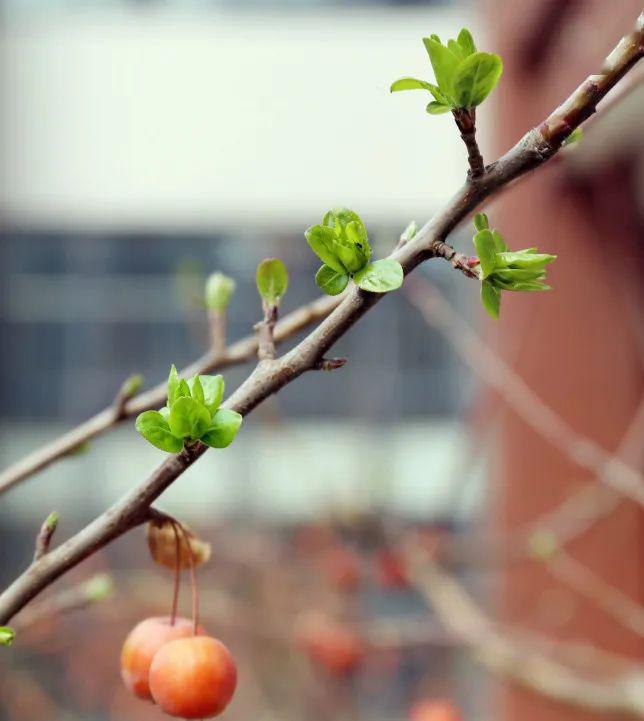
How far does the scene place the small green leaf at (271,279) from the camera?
0.35m

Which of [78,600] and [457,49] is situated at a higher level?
[457,49]

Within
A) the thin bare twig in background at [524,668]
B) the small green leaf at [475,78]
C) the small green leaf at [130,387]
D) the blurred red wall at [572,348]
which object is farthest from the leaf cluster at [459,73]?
the blurred red wall at [572,348]

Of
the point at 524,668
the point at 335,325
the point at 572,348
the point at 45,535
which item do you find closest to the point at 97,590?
the point at 45,535

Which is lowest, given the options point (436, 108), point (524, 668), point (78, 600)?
point (524, 668)

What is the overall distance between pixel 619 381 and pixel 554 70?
2.00ft

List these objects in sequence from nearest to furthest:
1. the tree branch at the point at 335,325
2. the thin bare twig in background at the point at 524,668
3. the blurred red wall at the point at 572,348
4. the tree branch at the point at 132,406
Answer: the tree branch at the point at 335,325 → the tree branch at the point at 132,406 → the thin bare twig in background at the point at 524,668 → the blurred red wall at the point at 572,348

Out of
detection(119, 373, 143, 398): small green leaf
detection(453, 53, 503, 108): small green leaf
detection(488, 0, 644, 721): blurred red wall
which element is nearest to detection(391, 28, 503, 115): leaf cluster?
detection(453, 53, 503, 108): small green leaf

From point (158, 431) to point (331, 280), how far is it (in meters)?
0.07

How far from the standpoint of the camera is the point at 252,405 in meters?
0.30

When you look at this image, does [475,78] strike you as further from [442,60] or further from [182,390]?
[182,390]

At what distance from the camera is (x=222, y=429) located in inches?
11.2

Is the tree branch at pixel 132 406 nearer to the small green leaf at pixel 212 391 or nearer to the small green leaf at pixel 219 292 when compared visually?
the small green leaf at pixel 219 292

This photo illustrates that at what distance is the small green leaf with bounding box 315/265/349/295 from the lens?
0.95 feet

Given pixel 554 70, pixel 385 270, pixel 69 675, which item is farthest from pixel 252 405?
pixel 69 675
